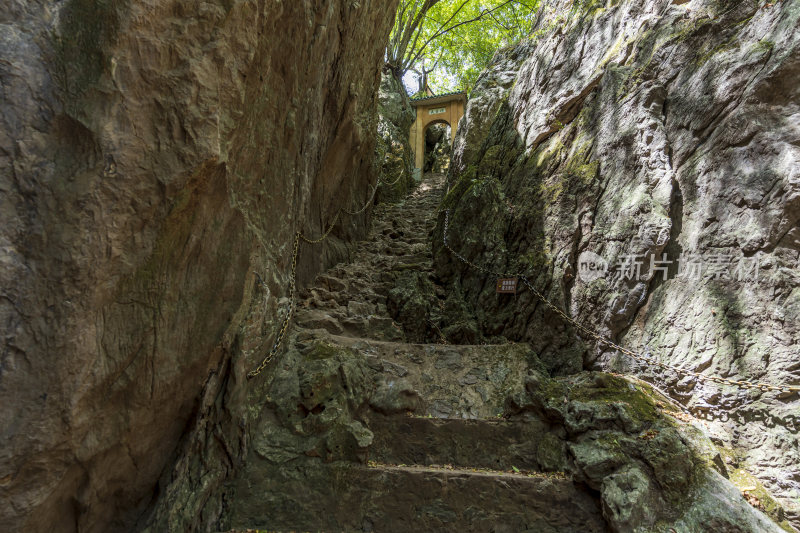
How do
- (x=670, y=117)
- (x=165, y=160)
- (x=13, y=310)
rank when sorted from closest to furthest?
(x=13, y=310) → (x=165, y=160) → (x=670, y=117)

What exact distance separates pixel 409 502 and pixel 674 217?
4.17 m

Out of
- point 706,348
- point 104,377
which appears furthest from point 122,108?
point 706,348

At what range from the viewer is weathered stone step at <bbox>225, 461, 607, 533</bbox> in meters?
3.87

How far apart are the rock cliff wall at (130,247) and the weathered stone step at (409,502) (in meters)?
0.49

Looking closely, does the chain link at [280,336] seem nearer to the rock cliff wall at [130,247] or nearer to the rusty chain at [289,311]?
the rusty chain at [289,311]

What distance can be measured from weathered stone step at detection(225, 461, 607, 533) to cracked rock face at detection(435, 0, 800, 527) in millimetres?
621

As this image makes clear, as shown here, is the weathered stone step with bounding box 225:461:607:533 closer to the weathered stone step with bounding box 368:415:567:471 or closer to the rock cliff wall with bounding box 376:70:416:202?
the weathered stone step with bounding box 368:415:567:471

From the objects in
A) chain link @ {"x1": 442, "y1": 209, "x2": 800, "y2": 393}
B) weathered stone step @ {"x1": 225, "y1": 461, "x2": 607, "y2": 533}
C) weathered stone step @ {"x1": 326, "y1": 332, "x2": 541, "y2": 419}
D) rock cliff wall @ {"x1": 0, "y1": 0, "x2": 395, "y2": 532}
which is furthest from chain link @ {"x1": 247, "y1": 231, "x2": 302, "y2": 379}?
chain link @ {"x1": 442, "y1": 209, "x2": 800, "y2": 393}

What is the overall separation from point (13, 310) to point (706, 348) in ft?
18.0

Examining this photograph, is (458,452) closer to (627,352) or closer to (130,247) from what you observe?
(627,352)

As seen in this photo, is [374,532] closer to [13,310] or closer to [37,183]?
Answer: [13,310]

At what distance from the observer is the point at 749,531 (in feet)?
10.6

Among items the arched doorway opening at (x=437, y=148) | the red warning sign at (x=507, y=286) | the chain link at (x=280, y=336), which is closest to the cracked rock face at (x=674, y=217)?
the red warning sign at (x=507, y=286)

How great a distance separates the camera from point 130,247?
299 cm
